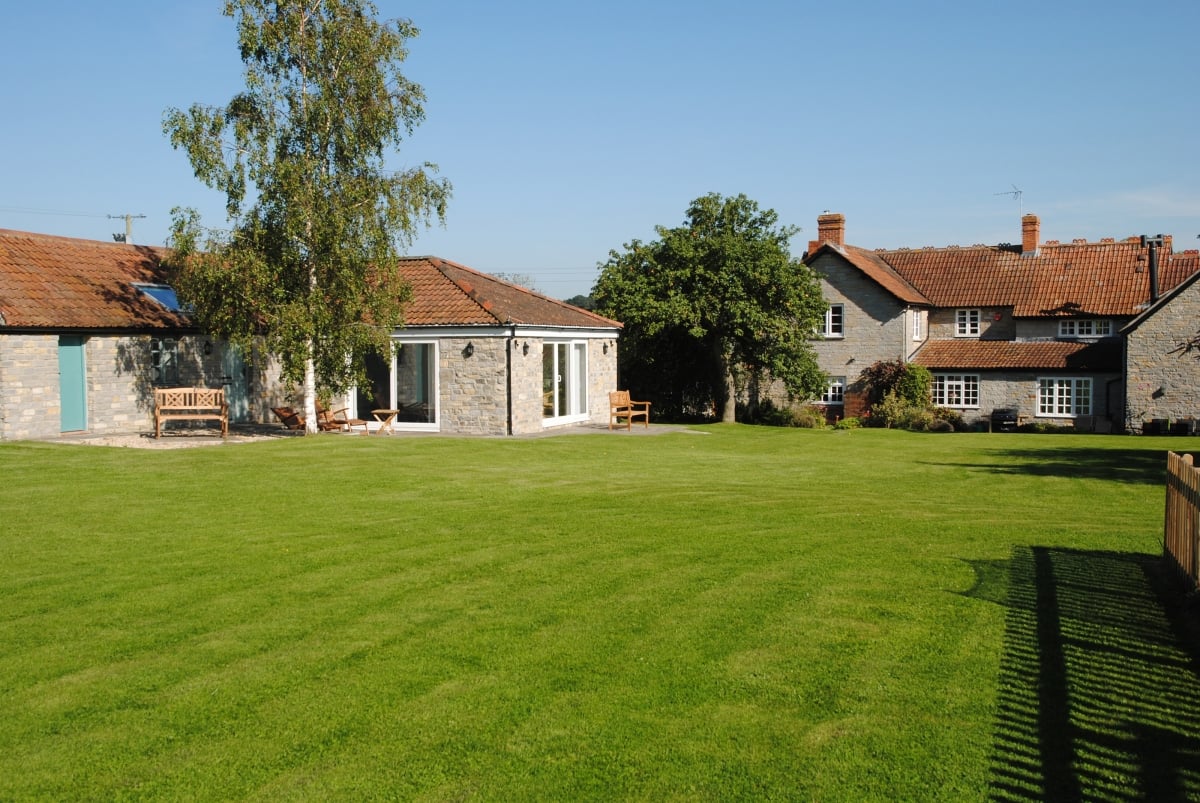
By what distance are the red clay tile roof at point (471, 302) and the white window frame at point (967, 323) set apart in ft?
63.1

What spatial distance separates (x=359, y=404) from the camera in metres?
28.0

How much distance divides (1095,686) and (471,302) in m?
21.8

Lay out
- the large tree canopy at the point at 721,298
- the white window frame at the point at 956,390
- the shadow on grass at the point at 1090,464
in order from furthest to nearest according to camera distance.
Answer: the white window frame at the point at 956,390, the large tree canopy at the point at 721,298, the shadow on grass at the point at 1090,464

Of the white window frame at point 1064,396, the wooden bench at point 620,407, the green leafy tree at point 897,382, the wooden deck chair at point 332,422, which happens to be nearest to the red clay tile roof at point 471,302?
the wooden bench at point 620,407

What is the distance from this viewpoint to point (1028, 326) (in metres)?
42.1

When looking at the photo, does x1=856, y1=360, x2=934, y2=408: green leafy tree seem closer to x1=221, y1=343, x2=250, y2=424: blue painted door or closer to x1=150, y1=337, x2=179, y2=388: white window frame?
x1=221, y1=343, x2=250, y2=424: blue painted door

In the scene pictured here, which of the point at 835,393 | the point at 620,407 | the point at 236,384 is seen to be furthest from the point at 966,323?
the point at 236,384

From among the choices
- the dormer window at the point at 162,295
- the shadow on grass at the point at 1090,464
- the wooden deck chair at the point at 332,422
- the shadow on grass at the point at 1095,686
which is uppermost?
the dormer window at the point at 162,295

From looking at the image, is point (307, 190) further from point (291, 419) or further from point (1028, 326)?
point (1028, 326)

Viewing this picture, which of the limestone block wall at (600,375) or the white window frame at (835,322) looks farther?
the white window frame at (835,322)

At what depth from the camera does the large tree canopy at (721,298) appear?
117ft

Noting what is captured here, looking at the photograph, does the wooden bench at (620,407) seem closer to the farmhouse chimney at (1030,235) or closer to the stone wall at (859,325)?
the stone wall at (859,325)

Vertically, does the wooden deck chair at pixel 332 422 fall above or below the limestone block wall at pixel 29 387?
below

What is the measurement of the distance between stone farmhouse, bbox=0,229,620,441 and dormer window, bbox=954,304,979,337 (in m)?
20.8
